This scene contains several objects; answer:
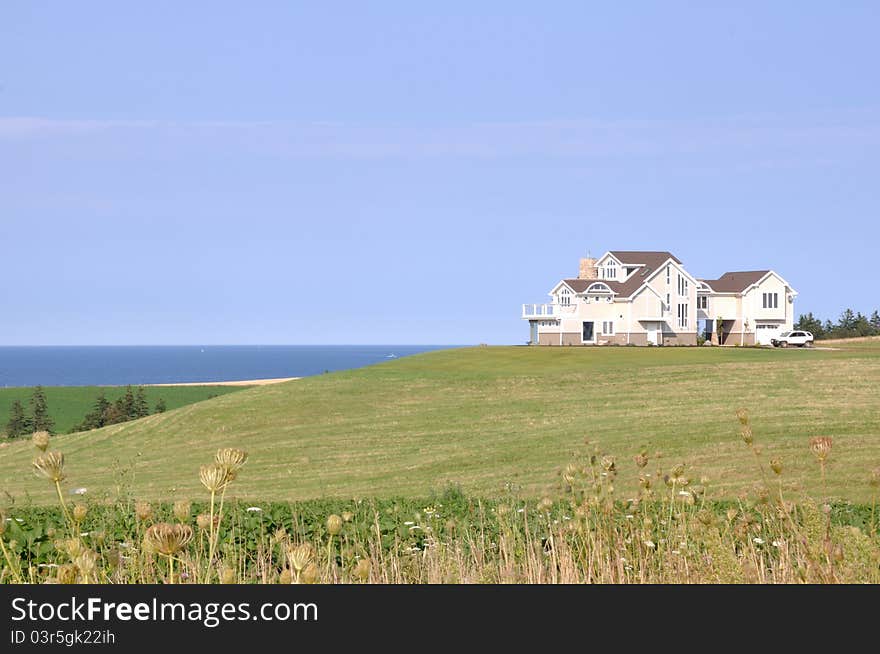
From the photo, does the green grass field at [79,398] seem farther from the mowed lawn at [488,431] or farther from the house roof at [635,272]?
the mowed lawn at [488,431]

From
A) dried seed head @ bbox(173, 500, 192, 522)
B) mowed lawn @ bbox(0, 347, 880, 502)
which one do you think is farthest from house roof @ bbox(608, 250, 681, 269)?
dried seed head @ bbox(173, 500, 192, 522)

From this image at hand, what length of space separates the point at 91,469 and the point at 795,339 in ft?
141

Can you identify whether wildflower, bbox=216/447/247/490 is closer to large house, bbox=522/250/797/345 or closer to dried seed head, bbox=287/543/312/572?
dried seed head, bbox=287/543/312/572

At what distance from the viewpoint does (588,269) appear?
2665 inches

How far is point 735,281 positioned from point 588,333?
36.6ft

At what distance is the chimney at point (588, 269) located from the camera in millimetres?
66925

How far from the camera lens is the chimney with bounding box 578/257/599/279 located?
66925mm

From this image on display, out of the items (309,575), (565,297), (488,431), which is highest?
(565,297)

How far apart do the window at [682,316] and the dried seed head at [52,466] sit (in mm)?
59296

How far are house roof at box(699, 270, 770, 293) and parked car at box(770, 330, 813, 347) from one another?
5302 millimetres

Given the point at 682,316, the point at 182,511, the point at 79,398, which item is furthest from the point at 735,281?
the point at 182,511

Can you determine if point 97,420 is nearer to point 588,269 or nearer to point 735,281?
point 588,269
